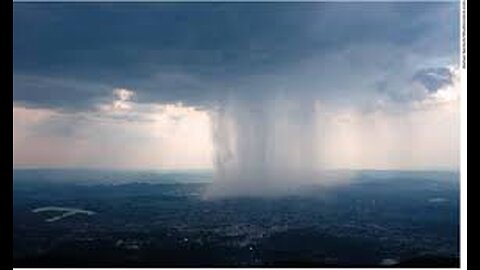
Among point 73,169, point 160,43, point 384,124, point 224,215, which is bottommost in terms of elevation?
point 224,215

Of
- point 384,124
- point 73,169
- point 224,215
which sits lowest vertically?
point 224,215

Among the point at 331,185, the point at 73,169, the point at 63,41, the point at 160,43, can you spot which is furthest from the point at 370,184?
the point at 63,41

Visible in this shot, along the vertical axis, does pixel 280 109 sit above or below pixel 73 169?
above

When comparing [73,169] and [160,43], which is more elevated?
[160,43]
